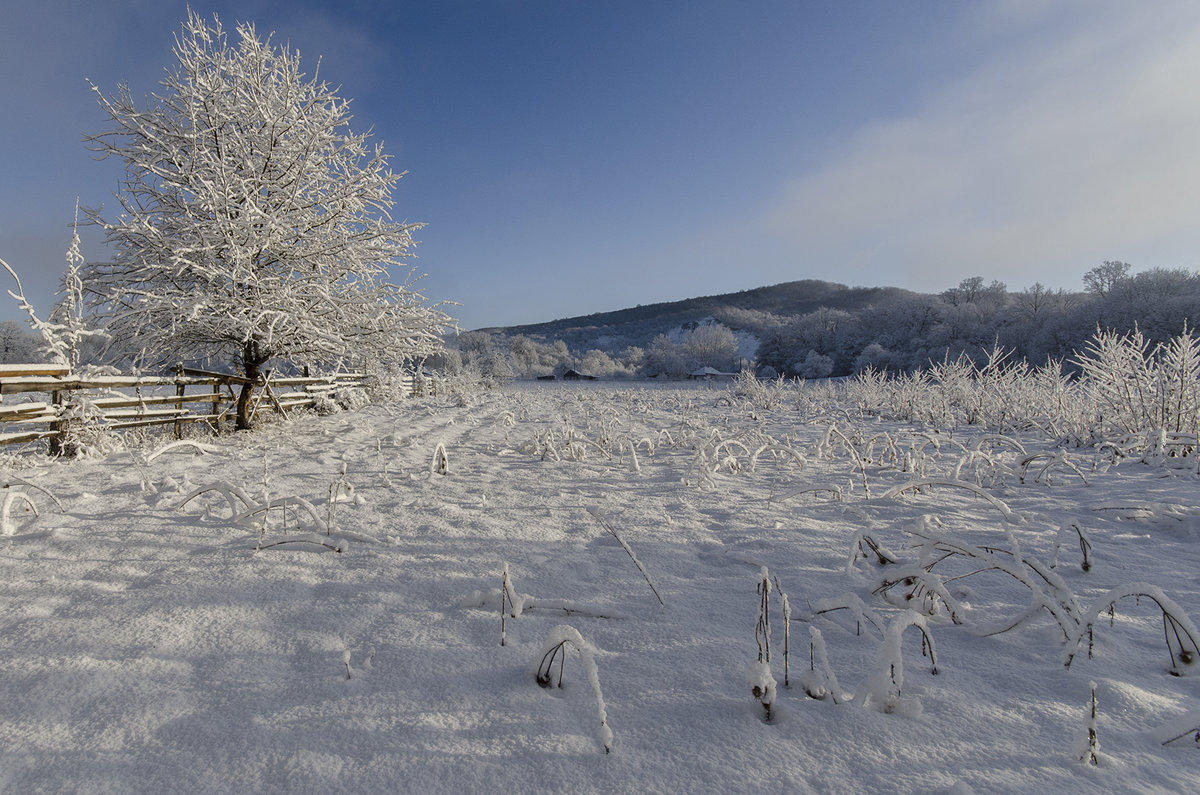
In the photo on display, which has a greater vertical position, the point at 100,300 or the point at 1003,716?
the point at 100,300

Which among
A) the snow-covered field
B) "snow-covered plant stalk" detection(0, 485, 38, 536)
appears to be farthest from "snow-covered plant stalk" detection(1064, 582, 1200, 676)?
"snow-covered plant stalk" detection(0, 485, 38, 536)

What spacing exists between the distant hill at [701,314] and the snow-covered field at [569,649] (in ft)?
276

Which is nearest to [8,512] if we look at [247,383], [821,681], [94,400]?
[821,681]

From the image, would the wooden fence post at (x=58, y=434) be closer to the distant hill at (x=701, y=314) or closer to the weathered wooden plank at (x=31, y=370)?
the weathered wooden plank at (x=31, y=370)

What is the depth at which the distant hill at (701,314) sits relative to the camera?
92312 millimetres

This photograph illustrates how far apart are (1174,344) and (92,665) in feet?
33.2

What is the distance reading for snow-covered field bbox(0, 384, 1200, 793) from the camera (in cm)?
116

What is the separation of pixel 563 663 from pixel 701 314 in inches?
4147

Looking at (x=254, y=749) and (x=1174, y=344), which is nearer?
(x=254, y=749)

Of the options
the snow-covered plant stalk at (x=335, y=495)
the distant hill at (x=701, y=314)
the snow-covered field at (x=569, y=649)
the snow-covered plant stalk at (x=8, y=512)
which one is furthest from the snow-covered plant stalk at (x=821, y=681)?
the distant hill at (x=701, y=314)

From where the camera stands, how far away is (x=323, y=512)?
123 inches

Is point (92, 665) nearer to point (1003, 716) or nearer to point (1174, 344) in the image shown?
point (1003, 716)

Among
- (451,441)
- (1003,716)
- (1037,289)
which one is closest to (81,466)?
(451,441)

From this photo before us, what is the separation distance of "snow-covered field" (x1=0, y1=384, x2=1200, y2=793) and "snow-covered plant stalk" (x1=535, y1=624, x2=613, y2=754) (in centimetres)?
3
